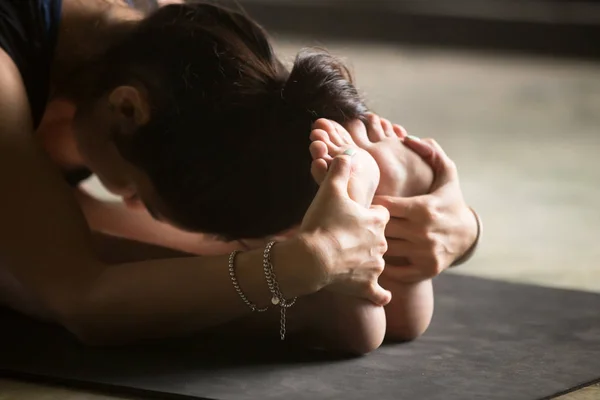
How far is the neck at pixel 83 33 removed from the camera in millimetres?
1599

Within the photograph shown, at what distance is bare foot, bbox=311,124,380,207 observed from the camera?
141 centimetres

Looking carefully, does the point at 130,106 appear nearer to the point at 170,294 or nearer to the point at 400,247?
the point at 170,294

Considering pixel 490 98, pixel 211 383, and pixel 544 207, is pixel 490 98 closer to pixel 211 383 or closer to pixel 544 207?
pixel 544 207

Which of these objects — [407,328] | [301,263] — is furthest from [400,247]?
[301,263]

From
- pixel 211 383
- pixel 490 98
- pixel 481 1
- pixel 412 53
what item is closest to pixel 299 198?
pixel 211 383

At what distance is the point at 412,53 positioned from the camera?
500 centimetres

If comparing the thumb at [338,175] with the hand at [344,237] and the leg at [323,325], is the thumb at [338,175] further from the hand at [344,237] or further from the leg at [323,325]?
the leg at [323,325]

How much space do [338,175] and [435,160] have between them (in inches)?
10.9

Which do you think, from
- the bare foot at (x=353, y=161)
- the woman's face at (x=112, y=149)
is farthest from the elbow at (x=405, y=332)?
the woman's face at (x=112, y=149)

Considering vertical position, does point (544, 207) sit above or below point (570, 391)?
below

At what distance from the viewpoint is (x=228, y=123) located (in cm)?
146

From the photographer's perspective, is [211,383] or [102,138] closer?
[211,383]

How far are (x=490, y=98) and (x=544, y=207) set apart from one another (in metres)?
1.51

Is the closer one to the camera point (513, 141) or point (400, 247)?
point (400, 247)
